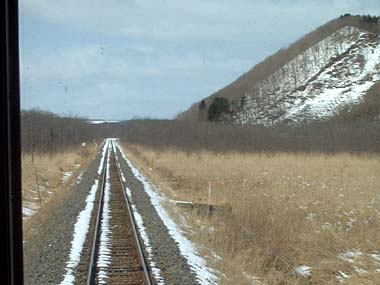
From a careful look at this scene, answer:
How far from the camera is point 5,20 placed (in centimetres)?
227

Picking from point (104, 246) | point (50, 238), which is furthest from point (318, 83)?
point (104, 246)

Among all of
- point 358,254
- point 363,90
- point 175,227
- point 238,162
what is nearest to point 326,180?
point 363,90

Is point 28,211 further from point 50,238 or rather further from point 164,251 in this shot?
point 164,251

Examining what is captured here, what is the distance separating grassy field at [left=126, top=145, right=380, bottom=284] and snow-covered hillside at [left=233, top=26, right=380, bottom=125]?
224cm

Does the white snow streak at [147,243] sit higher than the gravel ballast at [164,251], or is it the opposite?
the white snow streak at [147,243]

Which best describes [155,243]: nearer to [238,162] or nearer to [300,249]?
[300,249]

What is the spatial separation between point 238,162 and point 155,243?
14263 mm

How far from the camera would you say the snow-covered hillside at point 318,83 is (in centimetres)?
1173

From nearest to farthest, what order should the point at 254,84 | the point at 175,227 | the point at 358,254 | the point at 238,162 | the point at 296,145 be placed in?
the point at 358,254 < the point at 175,227 < the point at 296,145 < the point at 238,162 < the point at 254,84

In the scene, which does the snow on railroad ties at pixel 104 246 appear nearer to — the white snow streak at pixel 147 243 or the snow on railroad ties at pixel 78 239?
the snow on railroad ties at pixel 78 239

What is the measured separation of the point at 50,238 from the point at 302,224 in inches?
201

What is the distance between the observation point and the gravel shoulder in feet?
22.6

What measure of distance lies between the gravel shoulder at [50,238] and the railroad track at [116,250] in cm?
51

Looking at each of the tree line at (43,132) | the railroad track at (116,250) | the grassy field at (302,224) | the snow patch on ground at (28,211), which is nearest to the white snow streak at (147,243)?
the railroad track at (116,250)
